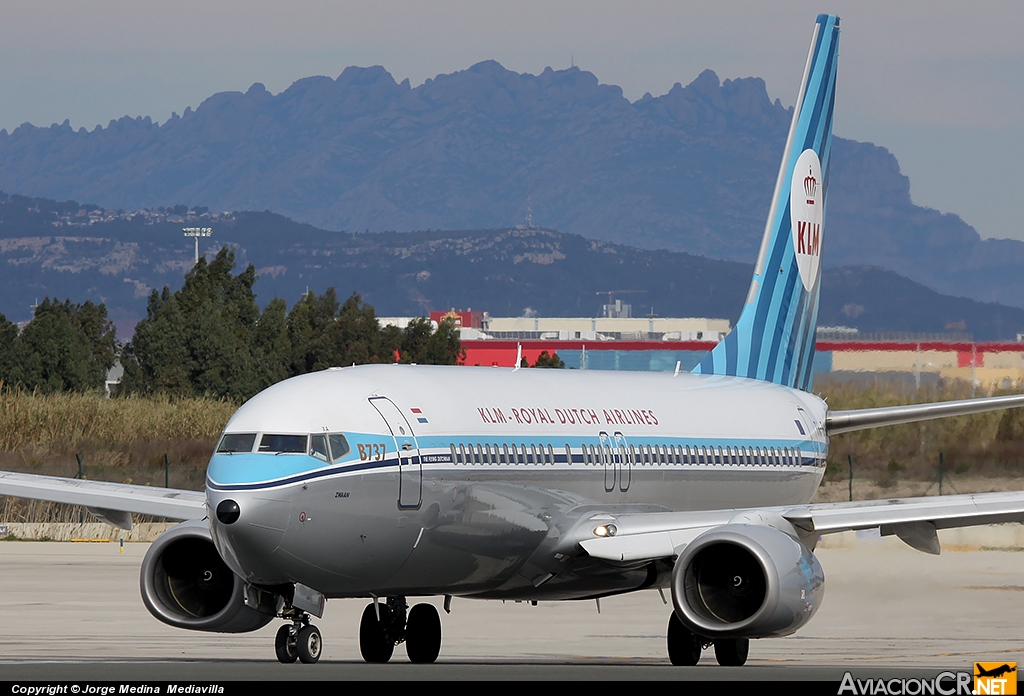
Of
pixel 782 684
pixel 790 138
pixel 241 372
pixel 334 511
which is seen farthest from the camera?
pixel 241 372

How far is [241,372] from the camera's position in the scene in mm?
93125

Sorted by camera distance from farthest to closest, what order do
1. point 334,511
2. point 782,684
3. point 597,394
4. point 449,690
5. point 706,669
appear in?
point 597,394 → point 706,669 → point 334,511 → point 782,684 → point 449,690

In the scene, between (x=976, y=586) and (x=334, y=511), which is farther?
(x=976, y=586)

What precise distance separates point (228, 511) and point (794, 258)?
59.3ft

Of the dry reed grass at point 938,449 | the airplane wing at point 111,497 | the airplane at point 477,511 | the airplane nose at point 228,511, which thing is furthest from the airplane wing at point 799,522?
the dry reed grass at point 938,449

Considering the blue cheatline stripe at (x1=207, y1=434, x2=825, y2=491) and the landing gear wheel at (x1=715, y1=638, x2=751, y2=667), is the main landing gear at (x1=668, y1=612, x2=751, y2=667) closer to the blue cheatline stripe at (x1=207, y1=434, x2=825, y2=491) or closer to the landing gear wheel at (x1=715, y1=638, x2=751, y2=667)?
the landing gear wheel at (x1=715, y1=638, x2=751, y2=667)

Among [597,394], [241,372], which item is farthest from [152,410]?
[597,394]

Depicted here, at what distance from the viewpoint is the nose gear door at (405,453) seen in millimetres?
19938

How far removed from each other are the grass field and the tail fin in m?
20.9

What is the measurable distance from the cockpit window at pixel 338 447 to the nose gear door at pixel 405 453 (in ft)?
2.57

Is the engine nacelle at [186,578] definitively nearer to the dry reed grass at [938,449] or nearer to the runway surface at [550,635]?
the runway surface at [550,635]

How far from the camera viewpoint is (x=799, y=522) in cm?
2270

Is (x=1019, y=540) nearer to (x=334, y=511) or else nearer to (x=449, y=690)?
(x=334, y=511)

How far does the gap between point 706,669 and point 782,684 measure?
4528 mm
